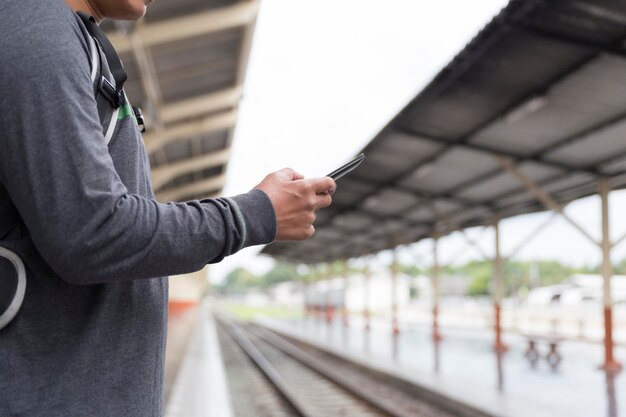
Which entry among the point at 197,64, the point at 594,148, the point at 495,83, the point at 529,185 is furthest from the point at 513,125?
the point at 197,64

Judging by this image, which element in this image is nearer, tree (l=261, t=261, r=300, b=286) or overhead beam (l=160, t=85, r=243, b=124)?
overhead beam (l=160, t=85, r=243, b=124)

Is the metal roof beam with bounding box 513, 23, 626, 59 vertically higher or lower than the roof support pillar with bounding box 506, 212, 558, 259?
higher

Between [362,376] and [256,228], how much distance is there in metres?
A: 14.9

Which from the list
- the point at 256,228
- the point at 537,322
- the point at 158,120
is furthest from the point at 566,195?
the point at 537,322

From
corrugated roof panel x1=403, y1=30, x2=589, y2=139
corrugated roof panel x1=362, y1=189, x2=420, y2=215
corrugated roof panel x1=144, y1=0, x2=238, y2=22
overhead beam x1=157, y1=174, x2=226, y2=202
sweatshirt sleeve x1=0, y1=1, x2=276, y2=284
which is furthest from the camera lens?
overhead beam x1=157, y1=174, x2=226, y2=202

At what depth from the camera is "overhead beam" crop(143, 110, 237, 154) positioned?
12.7 metres

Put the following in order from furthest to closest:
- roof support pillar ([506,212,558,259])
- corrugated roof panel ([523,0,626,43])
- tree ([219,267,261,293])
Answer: tree ([219,267,261,293]) → roof support pillar ([506,212,558,259]) → corrugated roof panel ([523,0,626,43])

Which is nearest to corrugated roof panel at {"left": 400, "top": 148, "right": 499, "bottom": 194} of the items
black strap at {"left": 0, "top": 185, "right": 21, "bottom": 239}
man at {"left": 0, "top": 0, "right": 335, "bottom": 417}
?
man at {"left": 0, "top": 0, "right": 335, "bottom": 417}

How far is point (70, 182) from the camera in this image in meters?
0.85

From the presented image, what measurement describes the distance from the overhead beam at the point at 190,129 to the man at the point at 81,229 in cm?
1188

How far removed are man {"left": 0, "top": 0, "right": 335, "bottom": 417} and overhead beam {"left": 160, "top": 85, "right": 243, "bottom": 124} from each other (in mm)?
11774

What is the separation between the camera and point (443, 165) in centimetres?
1200

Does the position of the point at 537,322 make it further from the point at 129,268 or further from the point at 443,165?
the point at 129,268

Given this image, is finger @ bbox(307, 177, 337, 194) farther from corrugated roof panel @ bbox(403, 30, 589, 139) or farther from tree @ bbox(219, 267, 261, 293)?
tree @ bbox(219, 267, 261, 293)
